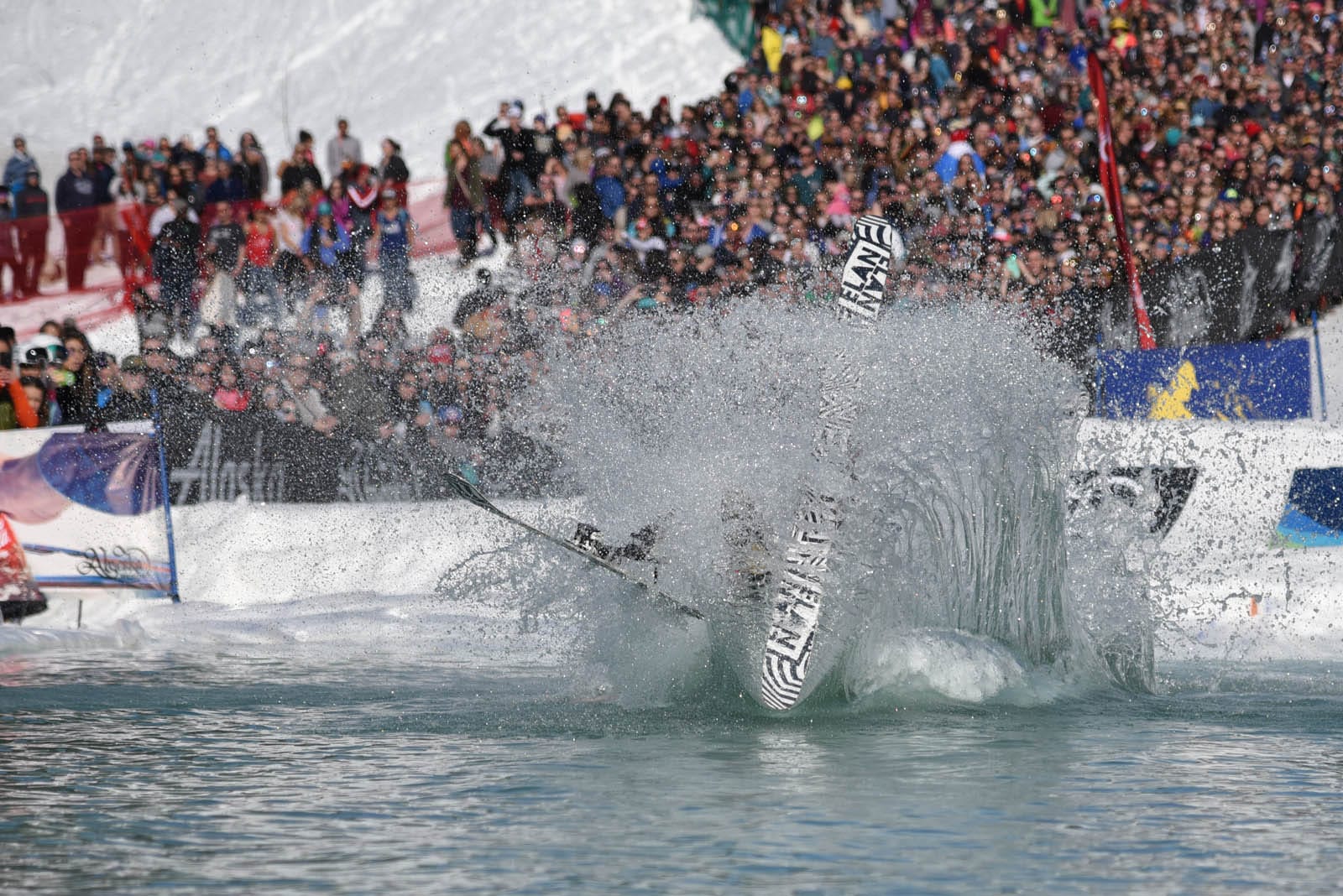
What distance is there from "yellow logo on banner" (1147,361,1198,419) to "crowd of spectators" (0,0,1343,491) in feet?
2.41

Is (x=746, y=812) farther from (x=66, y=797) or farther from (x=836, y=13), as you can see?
(x=836, y=13)

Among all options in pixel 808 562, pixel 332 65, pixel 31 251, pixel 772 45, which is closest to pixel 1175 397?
pixel 808 562

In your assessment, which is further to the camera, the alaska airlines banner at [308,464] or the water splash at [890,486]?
the alaska airlines banner at [308,464]

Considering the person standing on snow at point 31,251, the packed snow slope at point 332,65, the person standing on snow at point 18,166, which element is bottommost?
the person standing on snow at point 31,251

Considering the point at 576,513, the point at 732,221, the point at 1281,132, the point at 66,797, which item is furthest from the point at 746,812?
the point at 1281,132

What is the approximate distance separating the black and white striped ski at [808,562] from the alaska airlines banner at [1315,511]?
5219 millimetres

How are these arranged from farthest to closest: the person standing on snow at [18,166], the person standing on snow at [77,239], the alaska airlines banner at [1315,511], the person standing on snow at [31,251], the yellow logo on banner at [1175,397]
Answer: the person standing on snow at [18,166], the person standing on snow at [77,239], the person standing on snow at [31,251], the yellow logo on banner at [1175,397], the alaska airlines banner at [1315,511]

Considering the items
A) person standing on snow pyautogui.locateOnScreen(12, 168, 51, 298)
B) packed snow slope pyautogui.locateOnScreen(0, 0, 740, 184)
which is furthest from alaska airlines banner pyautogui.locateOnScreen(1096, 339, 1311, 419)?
packed snow slope pyautogui.locateOnScreen(0, 0, 740, 184)

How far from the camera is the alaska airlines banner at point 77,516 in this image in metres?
13.4

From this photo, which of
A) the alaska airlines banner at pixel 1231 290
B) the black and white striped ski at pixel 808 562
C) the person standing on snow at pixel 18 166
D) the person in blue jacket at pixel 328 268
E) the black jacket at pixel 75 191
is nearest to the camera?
the black and white striped ski at pixel 808 562

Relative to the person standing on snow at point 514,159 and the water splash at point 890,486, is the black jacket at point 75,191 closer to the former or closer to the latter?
the person standing on snow at point 514,159

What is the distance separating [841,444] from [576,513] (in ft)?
13.1

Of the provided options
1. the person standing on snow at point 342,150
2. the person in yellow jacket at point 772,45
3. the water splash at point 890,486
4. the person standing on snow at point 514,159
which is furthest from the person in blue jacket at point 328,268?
the person in yellow jacket at point 772,45

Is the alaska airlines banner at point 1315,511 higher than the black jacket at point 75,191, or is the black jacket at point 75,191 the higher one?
the black jacket at point 75,191
